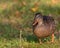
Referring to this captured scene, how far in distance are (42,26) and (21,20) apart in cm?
286

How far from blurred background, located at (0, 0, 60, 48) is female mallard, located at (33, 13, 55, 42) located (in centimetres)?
29

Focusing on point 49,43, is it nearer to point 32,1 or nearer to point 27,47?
point 27,47

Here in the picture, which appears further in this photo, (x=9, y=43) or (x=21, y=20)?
(x=21, y=20)

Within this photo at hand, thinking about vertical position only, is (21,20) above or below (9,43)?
above

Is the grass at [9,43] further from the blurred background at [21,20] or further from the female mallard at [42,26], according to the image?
the female mallard at [42,26]

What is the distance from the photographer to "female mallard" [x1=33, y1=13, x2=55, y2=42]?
7.36 metres

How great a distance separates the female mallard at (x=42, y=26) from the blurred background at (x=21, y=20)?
0.94 feet

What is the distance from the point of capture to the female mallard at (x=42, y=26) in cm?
736

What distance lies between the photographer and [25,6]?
11.5 meters

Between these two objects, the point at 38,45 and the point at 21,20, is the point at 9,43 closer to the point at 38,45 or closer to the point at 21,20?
the point at 38,45

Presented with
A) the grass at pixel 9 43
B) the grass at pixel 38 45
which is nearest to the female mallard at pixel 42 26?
the grass at pixel 38 45

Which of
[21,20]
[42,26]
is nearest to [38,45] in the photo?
[42,26]

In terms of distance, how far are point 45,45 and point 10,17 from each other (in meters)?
3.36

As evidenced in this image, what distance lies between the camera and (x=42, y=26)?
7.50 metres
